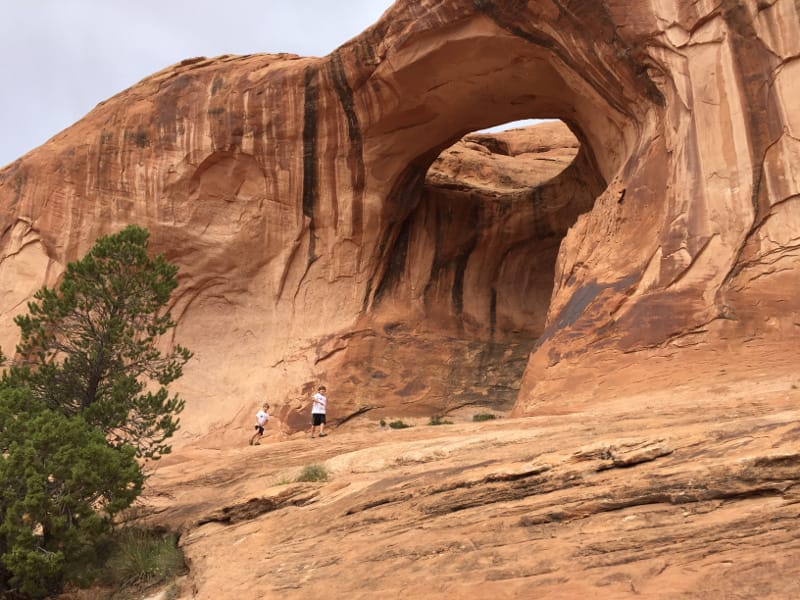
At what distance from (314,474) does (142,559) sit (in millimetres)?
2353

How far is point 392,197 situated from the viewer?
2038cm

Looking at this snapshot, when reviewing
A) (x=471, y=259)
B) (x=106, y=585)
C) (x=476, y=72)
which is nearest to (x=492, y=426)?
(x=106, y=585)

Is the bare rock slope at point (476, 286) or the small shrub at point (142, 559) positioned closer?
the bare rock slope at point (476, 286)

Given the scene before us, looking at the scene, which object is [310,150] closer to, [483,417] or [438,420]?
[438,420]

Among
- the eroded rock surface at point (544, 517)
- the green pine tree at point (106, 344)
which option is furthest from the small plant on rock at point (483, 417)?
the eroded rock surface at point (544, 517)

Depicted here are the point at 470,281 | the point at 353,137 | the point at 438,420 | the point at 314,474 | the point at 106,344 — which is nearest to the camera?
the point at 314,474

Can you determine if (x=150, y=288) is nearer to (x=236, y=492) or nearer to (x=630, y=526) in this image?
(x=236, y=492)

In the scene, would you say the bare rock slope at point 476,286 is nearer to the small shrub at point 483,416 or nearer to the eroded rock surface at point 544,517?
the eroded rock surface at point 544,517

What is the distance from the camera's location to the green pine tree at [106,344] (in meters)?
11.1

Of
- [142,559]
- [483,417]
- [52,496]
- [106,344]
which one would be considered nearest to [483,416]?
[483,417]

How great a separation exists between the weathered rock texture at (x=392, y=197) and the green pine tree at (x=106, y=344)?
6.27 m

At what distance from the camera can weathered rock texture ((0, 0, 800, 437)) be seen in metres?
13.1

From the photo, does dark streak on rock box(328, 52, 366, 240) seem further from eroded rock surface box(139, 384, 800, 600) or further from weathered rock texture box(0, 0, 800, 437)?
eroded rock surface box(139, 384, 800, 600)

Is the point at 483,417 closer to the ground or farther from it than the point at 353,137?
closer to the ground
